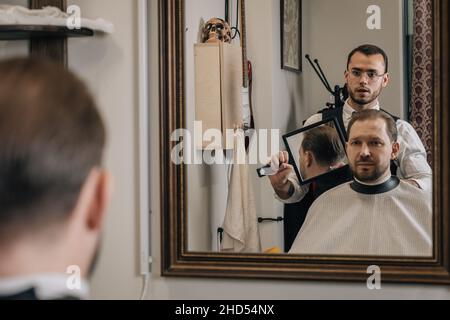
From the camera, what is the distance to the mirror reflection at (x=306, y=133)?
195cm

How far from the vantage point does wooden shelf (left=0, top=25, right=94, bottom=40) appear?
203cm

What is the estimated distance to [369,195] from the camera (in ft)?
6.54

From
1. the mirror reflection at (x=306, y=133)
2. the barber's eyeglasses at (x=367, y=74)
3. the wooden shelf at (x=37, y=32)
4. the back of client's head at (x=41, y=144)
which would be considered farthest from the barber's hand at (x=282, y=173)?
the back of client's head at (x=41, y=144)

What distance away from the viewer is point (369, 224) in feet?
6.50

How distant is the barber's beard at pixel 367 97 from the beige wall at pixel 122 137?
55 cm

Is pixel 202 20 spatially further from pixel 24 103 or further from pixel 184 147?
pixel 24 103

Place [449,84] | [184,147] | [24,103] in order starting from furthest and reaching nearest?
[184,147]
[449,84]
[24,103]

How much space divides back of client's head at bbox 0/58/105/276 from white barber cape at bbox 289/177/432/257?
1287mm

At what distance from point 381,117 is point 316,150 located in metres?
0.20

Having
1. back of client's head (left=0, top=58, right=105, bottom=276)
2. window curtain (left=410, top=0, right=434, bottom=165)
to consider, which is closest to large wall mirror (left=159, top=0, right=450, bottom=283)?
window curtain (left=410, top=0, right=434, bottom=165)

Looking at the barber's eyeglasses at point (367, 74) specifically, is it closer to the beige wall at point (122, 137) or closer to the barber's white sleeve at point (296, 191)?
the barber's white sleeve at point (296, 191)

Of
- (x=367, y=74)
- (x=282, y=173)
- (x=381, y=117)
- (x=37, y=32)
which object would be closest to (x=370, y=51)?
(x=367, y=74)
